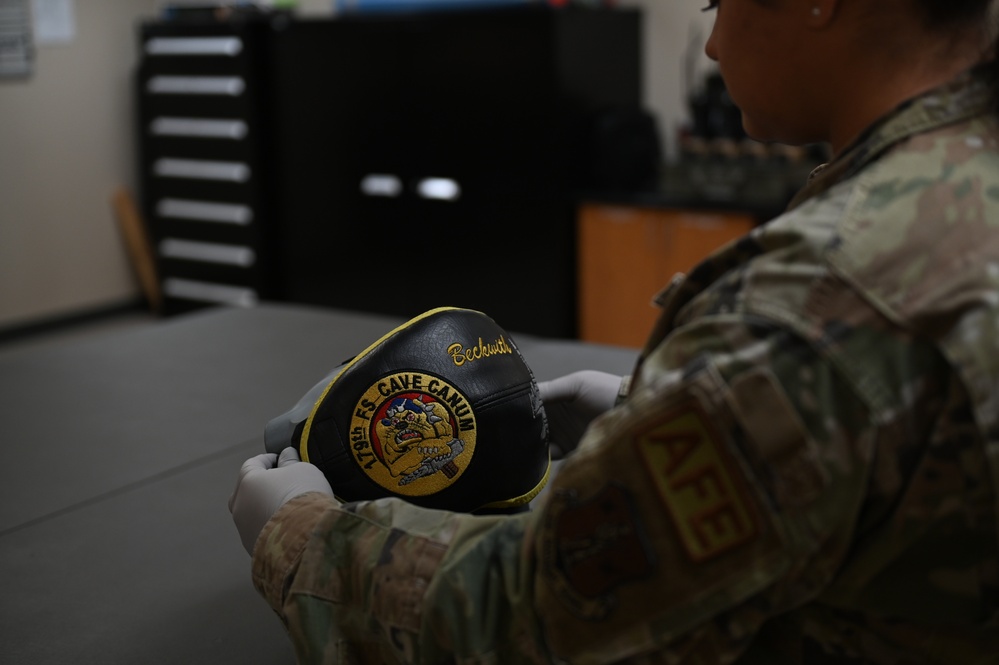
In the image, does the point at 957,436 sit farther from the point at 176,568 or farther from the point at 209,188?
the point at 209,188

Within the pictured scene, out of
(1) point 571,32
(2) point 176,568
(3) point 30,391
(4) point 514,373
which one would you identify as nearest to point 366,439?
(4) point 514,373

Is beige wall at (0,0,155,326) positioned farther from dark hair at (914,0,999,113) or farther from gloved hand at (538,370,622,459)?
dark hair at (914,0,999,113)

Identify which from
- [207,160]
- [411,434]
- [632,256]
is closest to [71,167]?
[207,160]

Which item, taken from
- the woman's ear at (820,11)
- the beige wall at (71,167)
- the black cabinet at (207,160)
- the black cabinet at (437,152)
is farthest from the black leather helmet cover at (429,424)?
the beige wall at (71,167)

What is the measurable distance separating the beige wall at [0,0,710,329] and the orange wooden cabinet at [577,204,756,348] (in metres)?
2.05

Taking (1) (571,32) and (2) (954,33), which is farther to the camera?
(1) (571,32)

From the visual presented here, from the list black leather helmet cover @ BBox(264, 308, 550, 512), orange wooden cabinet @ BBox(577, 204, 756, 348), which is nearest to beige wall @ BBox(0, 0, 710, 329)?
orange wooden cabinet @ BBox(577, 204, 756, 348)

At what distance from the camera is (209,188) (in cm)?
459

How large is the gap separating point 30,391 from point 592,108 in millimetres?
2377

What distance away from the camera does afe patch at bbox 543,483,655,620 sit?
65cm

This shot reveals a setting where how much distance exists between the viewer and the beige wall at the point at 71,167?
15.1 feet

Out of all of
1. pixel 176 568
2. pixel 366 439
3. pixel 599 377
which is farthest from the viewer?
pixel 599 377

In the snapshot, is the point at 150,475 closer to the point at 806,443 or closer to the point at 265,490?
the point at 265,490

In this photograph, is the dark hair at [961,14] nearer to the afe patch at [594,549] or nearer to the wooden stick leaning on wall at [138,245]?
the afe patch at [594,549]
